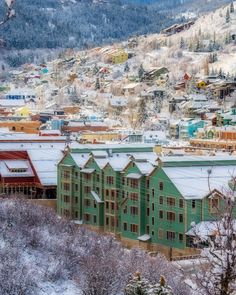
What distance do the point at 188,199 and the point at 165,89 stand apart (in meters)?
49.6

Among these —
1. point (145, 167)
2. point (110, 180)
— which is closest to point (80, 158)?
point (110, 180)

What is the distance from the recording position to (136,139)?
40.2 meters

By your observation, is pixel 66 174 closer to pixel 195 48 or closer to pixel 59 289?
pixel 59 289

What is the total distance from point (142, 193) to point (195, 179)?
1567 mm

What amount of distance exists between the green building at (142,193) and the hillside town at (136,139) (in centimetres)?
3

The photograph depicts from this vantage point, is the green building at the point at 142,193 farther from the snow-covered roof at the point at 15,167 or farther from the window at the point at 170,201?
the snow-covered roof at the point at 15,167

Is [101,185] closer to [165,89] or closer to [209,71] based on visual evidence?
[165,89]

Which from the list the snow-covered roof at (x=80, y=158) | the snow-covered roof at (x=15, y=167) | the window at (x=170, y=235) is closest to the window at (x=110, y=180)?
the snow-covered roof at (x=80, y=158)

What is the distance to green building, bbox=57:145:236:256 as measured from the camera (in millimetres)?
18922

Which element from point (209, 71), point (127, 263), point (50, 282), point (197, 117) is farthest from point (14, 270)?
point (209, 71)

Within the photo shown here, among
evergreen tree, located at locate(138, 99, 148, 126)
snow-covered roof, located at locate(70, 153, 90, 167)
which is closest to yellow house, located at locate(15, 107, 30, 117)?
evergreen tree, located at locate(138, 99, 148, 126)

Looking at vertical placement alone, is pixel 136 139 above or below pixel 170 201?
above

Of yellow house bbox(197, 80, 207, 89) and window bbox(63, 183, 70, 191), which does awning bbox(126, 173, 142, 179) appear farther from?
yellow house bbox(197, 80, 207, 89)

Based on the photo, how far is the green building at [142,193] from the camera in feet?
62.1
